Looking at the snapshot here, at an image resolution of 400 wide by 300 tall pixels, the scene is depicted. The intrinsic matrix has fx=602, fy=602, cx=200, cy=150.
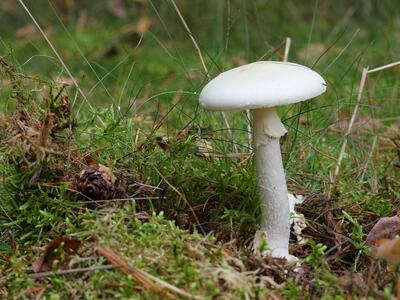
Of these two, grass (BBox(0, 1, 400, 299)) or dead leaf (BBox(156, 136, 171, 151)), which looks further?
dead leaf (BBox(156, 136, 171, 151))

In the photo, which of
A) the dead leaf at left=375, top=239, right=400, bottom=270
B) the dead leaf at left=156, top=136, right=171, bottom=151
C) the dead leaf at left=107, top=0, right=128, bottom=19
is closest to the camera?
the dead leaf at left=375, top=239, right=400, bottom=270

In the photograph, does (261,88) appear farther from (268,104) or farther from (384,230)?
(384,230)

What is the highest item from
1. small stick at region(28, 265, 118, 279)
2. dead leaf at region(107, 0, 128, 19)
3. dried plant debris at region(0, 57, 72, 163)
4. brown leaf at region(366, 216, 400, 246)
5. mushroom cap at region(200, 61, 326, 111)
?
dead leaf at region(107, 0, 128, 19)

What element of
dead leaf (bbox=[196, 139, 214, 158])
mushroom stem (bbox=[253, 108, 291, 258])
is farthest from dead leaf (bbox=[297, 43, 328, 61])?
mushroom stem (bbox=[253, 108, 291, 258])

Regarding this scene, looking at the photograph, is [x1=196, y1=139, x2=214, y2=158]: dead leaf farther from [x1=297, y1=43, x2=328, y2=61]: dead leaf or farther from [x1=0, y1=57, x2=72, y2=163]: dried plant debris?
[x1=297, y1=43, x2=328, y2=61]: dead leaf

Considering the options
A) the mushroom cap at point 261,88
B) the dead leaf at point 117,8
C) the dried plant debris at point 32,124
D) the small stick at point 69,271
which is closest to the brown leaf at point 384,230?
the mushroom cap at point 261,88

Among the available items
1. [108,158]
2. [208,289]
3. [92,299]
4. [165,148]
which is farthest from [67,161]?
[208,289]

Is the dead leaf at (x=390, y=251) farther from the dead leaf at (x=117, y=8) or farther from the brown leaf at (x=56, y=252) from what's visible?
the dead leaf at (x=117, y=8)
